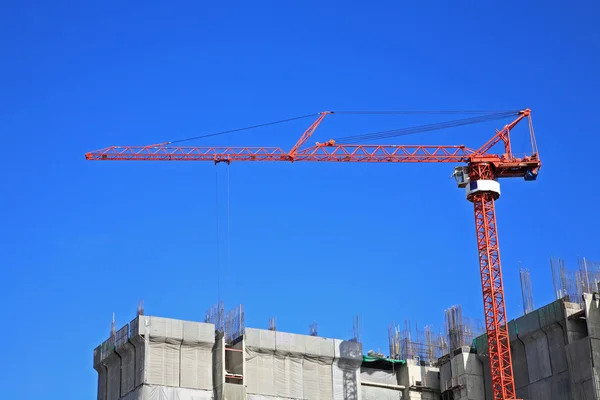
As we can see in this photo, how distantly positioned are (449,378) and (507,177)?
2208 centimetres

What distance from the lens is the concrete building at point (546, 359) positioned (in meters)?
94.2

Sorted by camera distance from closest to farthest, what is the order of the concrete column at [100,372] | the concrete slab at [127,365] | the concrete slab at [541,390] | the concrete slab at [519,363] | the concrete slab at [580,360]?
the concrete slab at [580,360], the concrete slab at [127,365], the concrete slab at [541,390], the concrete column at [100,372], the concrete slab at [519,363]

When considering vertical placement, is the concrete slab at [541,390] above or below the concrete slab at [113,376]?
below

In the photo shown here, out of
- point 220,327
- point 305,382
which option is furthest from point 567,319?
point 220,327

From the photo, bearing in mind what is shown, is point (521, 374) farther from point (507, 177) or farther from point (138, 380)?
point (138, 380)

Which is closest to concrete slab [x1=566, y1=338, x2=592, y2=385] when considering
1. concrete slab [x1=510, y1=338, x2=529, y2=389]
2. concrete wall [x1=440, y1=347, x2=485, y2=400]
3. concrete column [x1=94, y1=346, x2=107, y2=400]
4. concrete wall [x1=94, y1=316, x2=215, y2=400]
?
concrete slab [x1=510, y1=338, x2=529, y2=389]

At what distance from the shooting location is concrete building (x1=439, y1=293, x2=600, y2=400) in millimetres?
94250

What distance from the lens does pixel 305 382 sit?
102m

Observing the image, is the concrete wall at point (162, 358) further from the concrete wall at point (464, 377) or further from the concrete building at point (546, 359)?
the concrete building at point (546, 359)

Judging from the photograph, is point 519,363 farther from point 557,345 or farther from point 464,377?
point 557,345

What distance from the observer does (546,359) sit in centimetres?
10044

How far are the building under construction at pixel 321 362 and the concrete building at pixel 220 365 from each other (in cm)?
9

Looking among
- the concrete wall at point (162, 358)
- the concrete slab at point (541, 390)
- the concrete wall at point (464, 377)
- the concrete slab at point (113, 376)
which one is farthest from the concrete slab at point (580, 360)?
the concrete slab at point (113, 376)

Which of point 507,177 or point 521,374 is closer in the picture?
point 521,374
